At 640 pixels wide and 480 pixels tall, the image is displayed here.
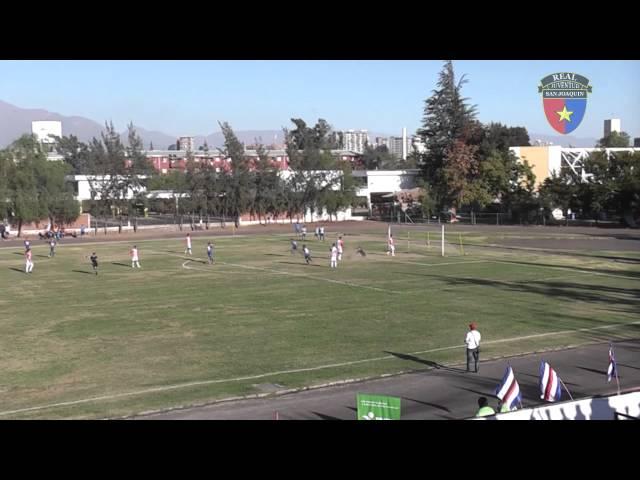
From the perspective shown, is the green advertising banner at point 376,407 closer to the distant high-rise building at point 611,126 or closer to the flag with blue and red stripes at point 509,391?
the flag with blue and red stripes at point 509,391

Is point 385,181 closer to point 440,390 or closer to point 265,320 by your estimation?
point 265,320

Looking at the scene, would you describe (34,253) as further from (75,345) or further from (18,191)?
(75,345)

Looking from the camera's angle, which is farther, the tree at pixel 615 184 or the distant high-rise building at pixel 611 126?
the distant high-rise building at pixel 611 126

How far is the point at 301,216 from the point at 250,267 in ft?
175

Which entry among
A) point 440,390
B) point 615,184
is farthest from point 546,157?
point 440,390

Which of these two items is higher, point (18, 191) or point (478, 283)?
point (18, 191)

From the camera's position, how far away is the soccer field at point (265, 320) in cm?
1945

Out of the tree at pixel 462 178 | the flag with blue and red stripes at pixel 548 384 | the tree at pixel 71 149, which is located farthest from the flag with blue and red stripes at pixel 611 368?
the tree at pixel 71 149

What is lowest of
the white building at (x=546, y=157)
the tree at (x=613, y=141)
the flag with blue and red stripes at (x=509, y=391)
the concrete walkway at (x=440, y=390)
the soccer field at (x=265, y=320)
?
the concrete walkway at (x=440, y=390)

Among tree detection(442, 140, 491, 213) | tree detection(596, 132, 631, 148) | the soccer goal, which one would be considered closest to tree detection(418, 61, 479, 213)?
tree detection(442, 140, 491, 213)

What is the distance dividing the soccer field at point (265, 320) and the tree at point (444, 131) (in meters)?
47.1

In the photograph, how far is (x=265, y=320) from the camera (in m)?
27.7

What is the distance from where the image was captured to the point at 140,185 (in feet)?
309
